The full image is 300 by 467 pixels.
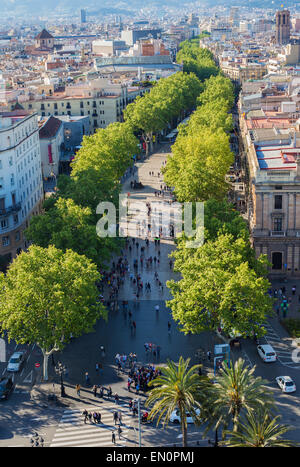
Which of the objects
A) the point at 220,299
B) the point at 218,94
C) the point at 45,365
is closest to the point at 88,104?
the point at 218,94

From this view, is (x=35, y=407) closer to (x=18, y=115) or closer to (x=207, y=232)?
(x=207, y=232)

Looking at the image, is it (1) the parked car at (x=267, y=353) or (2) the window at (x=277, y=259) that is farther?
(2) the window at (x=277, y=259)

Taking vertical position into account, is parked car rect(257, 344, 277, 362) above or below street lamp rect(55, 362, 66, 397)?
above

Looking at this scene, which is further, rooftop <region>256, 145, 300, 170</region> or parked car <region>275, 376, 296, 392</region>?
rooftop <region>256, 145, 300, 170</region>

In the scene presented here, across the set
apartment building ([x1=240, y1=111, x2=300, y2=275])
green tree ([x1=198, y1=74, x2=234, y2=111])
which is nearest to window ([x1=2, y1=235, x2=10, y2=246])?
apartment building ([x1=240, y1=111, x2=300, y2=275])

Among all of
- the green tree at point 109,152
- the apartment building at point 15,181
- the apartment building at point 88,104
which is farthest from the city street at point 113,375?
the apartment building at point 88,104

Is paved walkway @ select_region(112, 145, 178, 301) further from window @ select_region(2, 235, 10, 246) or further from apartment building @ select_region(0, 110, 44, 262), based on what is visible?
window @ select_region(2, 235, 10, 246)

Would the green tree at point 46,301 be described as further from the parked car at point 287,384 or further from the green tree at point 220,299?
the parked car at point 287,384
